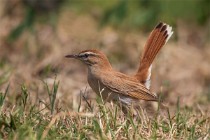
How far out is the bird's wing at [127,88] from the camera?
8.20 metres

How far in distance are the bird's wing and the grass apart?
75cm

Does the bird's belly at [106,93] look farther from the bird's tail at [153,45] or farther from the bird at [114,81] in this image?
the bird's tail at [153,45]

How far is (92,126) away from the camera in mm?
6691

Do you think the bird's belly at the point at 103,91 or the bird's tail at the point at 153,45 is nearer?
the bird's belly at the point at 103,91

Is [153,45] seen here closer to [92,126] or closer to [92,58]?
[92,58]

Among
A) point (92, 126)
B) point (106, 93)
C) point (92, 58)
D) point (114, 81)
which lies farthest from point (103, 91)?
point (92, 126)

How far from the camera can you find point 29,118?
6.81m

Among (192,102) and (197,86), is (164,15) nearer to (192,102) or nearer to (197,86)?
(197,86)

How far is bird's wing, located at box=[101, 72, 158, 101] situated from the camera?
820 centimetres

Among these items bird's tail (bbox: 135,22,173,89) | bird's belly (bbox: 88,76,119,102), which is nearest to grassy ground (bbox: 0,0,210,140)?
bird's belly (bbox: 88,76,119,102)

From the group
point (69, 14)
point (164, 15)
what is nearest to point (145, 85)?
point (164, 15)

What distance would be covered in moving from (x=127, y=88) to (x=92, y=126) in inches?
67.3

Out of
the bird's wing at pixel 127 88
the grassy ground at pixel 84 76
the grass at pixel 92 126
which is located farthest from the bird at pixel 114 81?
the grass at pixel 92 126

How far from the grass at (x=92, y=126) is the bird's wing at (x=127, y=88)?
0.75m
